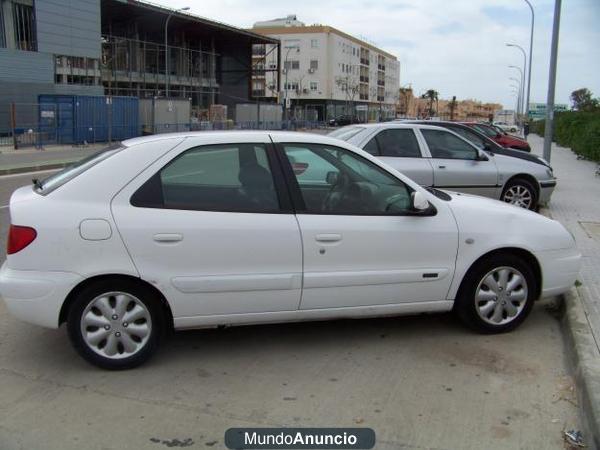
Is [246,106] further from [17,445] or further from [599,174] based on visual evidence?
[17,445]

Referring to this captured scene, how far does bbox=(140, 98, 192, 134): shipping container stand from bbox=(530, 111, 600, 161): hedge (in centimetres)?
2132

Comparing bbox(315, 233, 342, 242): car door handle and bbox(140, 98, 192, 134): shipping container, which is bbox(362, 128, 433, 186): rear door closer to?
bbox(315, 233, 342, 242): car door handle

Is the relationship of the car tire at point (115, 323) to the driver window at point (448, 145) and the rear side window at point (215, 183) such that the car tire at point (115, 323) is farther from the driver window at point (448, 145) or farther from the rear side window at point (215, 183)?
the driver window at point (448, 145)

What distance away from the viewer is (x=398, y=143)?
934 cm

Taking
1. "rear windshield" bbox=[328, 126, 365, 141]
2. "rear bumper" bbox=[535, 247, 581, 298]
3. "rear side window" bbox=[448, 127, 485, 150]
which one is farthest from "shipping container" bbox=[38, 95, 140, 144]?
"rear bumper" bbox=[535, 247, 581, 298]

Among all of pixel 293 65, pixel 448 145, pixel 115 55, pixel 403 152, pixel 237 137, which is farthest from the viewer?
pixel 293 65

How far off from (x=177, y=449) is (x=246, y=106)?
52.9 metres

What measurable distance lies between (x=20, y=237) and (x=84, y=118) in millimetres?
26882

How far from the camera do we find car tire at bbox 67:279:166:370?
3.89 m

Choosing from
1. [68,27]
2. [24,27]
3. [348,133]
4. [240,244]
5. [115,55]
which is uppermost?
[115,55]

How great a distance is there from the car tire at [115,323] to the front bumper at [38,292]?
101mm

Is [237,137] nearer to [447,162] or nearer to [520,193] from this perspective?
[447,162]

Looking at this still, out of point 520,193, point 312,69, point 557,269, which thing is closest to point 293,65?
point 312,69

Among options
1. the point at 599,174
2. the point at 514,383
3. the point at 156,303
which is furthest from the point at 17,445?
the point at 599,174
